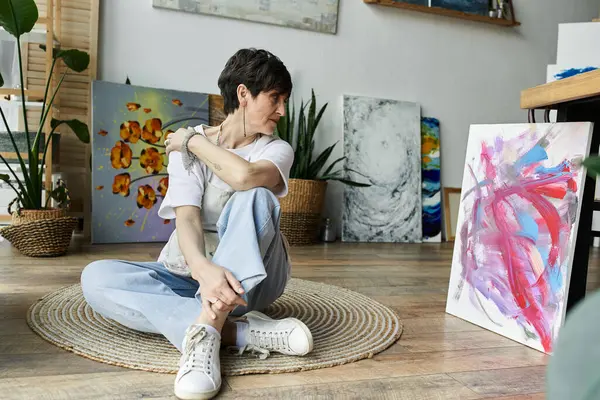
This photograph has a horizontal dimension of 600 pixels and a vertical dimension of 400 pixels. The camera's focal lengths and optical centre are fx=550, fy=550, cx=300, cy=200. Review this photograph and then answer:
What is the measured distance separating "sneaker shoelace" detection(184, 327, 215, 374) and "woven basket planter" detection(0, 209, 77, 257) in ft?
5.16

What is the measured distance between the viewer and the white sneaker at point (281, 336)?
1390mm

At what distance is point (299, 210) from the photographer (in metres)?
3.32

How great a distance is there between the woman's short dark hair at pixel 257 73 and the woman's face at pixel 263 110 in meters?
0.01

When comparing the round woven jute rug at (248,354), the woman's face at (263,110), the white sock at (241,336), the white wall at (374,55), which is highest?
the white wall at (374,55)

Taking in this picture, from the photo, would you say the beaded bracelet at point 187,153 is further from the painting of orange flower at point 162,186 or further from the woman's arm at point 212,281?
the painting of orange flower at point 162,186

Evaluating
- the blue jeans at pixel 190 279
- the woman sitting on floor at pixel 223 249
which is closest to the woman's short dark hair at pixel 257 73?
the woman sitting on floor at pixel 223 249

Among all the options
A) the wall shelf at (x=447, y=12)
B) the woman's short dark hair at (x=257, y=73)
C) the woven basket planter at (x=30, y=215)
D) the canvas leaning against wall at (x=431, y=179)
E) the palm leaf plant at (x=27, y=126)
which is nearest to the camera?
the woman's short dark hair at (x=257, y=73)

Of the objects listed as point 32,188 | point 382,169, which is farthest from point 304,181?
point 32,188

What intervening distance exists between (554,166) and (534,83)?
2.99 meters

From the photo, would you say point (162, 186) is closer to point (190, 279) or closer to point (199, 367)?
point (190, 279)

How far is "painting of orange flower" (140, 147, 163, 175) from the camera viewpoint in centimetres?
317

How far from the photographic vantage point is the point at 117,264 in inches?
59.4

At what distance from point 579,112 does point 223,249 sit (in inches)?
45.4

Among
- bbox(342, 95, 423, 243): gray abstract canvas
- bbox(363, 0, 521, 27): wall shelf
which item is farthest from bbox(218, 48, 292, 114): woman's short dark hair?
bbox(363, 0, 521, 27): wall shelf
